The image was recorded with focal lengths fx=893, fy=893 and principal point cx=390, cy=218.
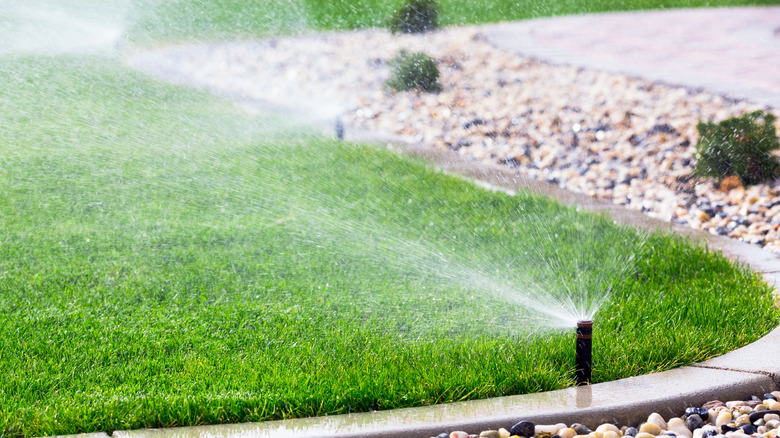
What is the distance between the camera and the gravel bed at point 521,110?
582cm

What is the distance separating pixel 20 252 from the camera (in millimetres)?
4445

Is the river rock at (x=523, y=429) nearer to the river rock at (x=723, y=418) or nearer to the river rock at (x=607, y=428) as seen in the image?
the river rock at (x=607, y=428)

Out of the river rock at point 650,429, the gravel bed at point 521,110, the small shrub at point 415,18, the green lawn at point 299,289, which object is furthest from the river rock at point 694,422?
the small shrub at point 415,18

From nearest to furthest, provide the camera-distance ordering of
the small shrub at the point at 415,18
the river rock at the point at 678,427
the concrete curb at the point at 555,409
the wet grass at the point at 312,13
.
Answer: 1. the concrete curb at the point at 555,409
2. the river rock at the point at 678,427
3. the small shrub at the point at 415,18
4. the wet grass at the point at 312,13

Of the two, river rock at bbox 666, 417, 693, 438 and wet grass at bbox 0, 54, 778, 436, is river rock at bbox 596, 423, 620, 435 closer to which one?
river rock at bbox 666, 417, 693, 438

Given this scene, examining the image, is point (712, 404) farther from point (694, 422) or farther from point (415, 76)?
point (415, 76)

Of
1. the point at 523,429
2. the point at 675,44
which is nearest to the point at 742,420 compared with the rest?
the point at 523,429

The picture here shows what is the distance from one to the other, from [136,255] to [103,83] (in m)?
6.41

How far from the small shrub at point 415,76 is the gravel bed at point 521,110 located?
134 mm

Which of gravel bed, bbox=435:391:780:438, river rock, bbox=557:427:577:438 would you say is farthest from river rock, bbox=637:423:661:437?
river rock, bbox=557:427:577:438

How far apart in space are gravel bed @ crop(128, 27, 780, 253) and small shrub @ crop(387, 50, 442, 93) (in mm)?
134

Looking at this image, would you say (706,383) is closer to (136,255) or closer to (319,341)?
(319,341)

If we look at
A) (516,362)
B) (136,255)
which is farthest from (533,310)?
(136,255)

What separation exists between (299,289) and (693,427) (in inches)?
73.2
